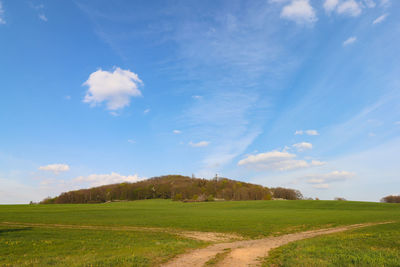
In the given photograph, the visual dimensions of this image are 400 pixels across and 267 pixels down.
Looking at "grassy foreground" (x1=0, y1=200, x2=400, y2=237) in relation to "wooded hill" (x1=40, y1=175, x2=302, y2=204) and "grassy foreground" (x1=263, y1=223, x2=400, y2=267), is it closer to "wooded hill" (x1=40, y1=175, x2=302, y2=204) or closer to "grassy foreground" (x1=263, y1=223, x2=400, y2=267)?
"grassy foreground" (x1=263, y1=223, x2=400, y2=267)

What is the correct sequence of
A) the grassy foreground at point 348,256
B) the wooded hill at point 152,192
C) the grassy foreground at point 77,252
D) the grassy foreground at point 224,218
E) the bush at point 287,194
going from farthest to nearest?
1. the bush at point 287,194
2. the wooded hill at point 152,192
3. the grassy foreground at point 224,218
4. the grassy foreground at point 77,252
5. the grassy foreground at point 348,256

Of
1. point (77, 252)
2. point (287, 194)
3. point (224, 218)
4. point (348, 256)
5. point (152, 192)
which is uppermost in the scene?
point (152, 192)

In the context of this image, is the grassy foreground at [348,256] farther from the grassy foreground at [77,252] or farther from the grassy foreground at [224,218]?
the grassy foreground at [224,218]

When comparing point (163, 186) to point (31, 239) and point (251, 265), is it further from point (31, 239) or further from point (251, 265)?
point (251, 265)

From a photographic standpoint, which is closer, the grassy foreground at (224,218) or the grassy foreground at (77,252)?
the grassy foreground at (77,252)

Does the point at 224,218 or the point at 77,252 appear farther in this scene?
the point at 224,218

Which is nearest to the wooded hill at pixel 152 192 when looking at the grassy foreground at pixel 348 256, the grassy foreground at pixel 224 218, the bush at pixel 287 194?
the bush at pixel 287 194

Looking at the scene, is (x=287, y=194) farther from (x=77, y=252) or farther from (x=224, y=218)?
(x=77, y=252)

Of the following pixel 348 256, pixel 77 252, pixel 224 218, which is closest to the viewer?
pixel 348 256

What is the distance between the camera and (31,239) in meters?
26.2

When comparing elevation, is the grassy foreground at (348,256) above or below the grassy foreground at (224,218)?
above

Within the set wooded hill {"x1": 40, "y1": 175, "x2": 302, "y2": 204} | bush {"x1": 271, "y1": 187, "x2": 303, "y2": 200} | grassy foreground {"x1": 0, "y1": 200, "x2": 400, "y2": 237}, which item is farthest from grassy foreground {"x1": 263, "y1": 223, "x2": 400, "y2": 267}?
bush {"x1": 271, "y1": 187, "x2": 303, "y2": 200}

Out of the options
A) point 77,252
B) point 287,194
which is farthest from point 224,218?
point 287,194

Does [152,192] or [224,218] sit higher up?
[152,192]
